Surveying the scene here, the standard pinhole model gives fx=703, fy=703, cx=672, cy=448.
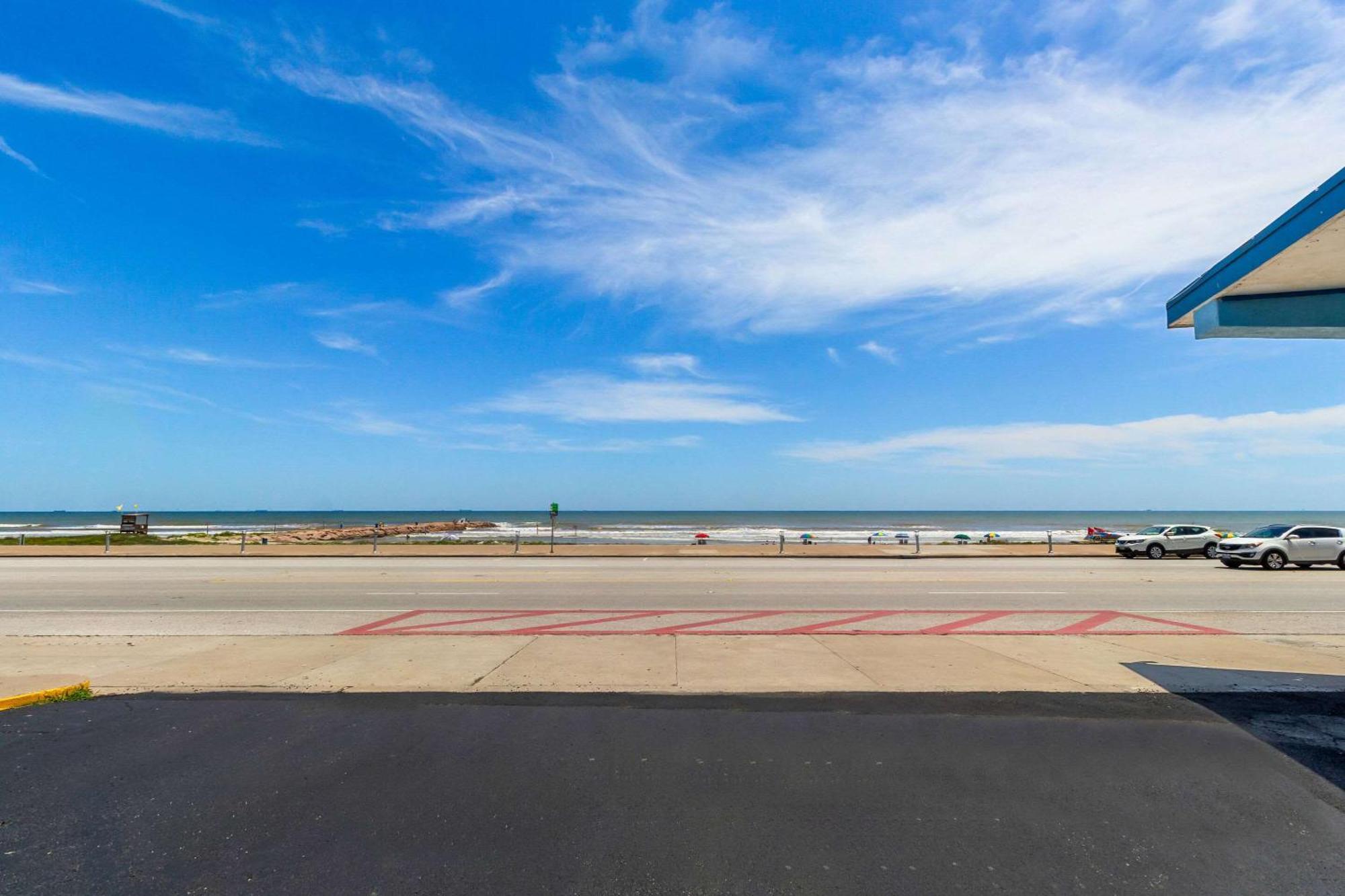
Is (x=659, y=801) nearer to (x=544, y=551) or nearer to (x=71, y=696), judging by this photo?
(x=71, y=696)

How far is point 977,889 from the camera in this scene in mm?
3562

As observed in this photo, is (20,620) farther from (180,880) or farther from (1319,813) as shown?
(1319,813)

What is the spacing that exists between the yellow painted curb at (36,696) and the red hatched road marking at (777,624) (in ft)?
13.4

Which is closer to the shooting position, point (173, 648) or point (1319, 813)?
point (1319, 813)

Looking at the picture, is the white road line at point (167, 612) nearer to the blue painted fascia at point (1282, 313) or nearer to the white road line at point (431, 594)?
the white road line at point (431, 594)

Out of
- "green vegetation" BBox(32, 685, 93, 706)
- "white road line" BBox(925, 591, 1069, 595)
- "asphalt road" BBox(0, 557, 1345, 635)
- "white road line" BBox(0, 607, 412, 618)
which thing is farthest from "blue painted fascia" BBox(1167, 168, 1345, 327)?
"white road line" BBox(0, 607, 412, 618)

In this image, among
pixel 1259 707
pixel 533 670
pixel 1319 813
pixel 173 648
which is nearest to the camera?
pixel 1319 813

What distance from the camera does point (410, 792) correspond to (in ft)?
15.4

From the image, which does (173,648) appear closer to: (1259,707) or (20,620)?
(20,620)

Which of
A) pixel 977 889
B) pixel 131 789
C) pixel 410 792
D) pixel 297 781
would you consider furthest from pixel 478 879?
pixel 131 789

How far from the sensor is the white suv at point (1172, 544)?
29.6 m

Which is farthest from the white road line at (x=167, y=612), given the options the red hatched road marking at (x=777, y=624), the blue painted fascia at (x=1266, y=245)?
the blue painted fascia at (x=1266, y=245)

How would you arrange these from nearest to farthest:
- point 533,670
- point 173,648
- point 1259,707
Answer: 1. point 1259,707
2. point 533,670
3. point 173,648

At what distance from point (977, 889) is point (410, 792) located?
348 cm
